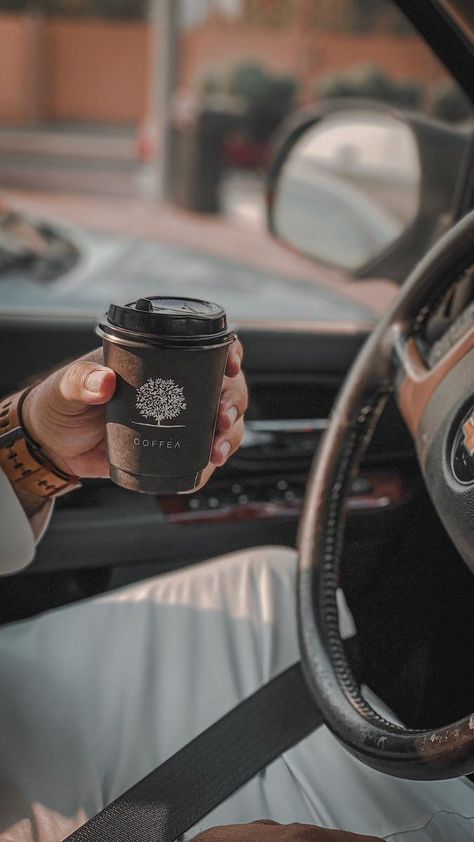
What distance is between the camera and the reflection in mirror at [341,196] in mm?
1646

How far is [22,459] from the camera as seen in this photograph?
1004mm

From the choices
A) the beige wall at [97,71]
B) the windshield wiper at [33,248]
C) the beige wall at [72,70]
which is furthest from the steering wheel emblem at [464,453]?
the beige wall at [97,71]

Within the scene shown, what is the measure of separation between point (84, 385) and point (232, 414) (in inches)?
6.4

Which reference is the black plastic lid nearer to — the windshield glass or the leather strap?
the leather strap

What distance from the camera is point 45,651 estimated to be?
1.22 m

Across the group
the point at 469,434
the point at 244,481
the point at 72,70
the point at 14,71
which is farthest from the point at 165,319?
the point at 72,70

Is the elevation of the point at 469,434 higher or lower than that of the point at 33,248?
higher

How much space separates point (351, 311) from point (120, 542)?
1070 mm

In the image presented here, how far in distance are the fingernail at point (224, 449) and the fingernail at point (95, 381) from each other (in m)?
0.17

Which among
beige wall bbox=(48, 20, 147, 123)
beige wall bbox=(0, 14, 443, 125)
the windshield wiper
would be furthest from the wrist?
beige wall bbox=(48, 20, 147, 123)

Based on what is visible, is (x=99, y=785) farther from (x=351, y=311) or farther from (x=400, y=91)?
(x=400, y=91)

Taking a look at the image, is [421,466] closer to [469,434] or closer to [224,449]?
[469,434]

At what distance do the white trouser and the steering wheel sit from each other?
0.32 feet

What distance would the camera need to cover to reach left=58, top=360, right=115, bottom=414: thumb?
81 cm
